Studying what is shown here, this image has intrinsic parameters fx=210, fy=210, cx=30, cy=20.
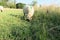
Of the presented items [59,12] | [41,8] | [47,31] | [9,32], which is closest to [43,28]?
[47,31]

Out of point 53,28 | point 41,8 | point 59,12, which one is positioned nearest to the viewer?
point 53,28

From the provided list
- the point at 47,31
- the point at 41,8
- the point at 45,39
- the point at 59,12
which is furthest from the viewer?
the point at 41,8

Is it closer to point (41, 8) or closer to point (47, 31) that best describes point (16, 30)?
point (47, 31)

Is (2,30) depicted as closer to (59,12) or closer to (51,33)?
(51,33)

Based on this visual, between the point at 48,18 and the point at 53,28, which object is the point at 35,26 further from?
the point at 48,18

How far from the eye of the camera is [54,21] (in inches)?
344

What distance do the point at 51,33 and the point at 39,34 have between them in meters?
0.69

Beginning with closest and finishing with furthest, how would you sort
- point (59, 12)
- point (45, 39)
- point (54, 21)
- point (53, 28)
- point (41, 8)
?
point (45, 39)
point (53, 28)
point (54, 21)
point (59, 12)
point (41, 8)

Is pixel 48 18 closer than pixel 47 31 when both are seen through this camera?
No

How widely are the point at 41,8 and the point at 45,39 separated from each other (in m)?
3.80

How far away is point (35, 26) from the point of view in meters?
7.51

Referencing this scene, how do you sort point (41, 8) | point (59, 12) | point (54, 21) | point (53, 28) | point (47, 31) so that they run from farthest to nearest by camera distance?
point (41, 8) → point (59, 12) → point (54, 21) → point (53, 28) → point (47, 31)

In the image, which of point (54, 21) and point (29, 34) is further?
point (54, 21)

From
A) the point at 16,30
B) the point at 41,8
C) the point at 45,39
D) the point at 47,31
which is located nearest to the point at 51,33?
the point at 47,31
